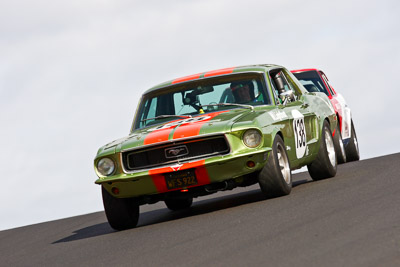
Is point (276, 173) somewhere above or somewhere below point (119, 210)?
above

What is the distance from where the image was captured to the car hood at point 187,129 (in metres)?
9.66

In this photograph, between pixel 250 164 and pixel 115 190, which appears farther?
pixel 115 190

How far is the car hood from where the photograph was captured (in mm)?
9656

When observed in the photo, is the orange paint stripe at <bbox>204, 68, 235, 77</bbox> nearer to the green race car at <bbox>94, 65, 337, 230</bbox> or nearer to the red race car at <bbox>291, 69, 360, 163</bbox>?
the green race car at <bbox>94, 65, 337, 230</bbox>

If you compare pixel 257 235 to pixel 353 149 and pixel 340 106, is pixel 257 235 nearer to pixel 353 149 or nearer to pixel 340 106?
pixel 340 106

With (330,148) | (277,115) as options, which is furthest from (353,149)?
(277,115)

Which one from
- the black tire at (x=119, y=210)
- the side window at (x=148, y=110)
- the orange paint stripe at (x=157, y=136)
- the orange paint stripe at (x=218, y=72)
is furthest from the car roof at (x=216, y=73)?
the black tire at (x=119, y=210)

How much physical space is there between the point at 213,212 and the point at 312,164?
225 cm

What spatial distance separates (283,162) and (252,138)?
0.74 meters

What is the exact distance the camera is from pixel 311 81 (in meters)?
18.1

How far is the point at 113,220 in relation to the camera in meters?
10.1

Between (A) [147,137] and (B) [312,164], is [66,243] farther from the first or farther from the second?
(B) [312,164]

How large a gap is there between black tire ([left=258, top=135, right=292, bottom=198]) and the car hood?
0.42 meters

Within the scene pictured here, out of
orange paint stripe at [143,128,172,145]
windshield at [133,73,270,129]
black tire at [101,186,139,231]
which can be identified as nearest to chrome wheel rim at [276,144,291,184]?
windshield at [133,73,270,129]
